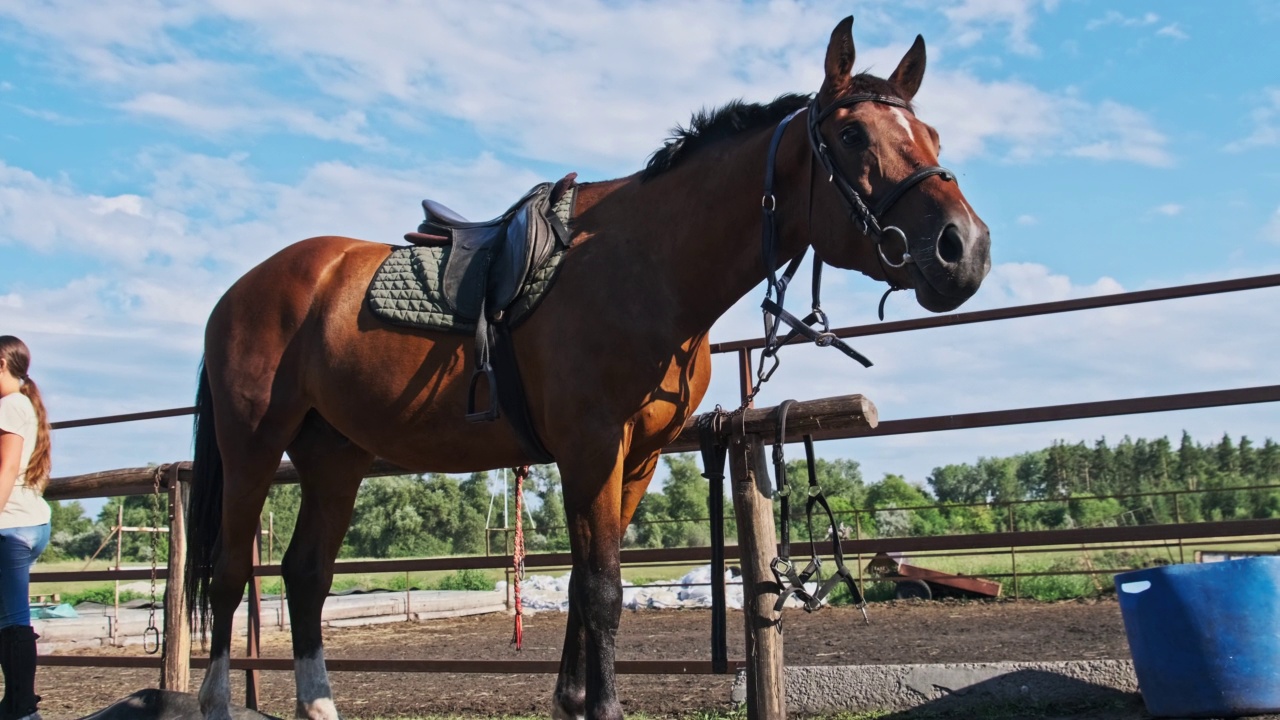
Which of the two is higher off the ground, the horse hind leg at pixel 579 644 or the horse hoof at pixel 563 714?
the horse hind leg at pixel 579 644

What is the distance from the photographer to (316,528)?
3.97m

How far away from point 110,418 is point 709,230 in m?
5.84

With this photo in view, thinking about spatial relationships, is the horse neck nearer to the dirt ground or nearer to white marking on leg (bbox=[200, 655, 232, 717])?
white marking on leg (bbox=[200, 655, 232, 717])

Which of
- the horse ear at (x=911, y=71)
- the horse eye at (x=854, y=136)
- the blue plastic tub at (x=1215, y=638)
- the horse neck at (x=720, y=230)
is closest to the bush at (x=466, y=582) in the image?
the blue plastic tub at (x=1215, y=638)

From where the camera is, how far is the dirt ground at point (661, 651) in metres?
5.71

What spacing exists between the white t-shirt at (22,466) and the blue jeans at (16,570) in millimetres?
45

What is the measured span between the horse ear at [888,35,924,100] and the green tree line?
7.86m

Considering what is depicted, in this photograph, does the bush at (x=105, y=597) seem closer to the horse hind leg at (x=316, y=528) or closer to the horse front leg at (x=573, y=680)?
the horse hind leg at (x=316, y=528)

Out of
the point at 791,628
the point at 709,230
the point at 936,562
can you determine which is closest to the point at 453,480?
the point at 936,562

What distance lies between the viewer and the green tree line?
16.7 metres

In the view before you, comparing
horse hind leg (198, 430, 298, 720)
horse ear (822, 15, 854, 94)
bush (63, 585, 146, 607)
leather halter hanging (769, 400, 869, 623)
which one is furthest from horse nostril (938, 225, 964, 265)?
bush (63, 585, 146, 607)

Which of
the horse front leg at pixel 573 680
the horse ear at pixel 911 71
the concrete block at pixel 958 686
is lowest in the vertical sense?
the concrete block at pixel 958 686

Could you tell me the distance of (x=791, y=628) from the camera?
9.81 metres

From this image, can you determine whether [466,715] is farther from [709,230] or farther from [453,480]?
[453,480]
